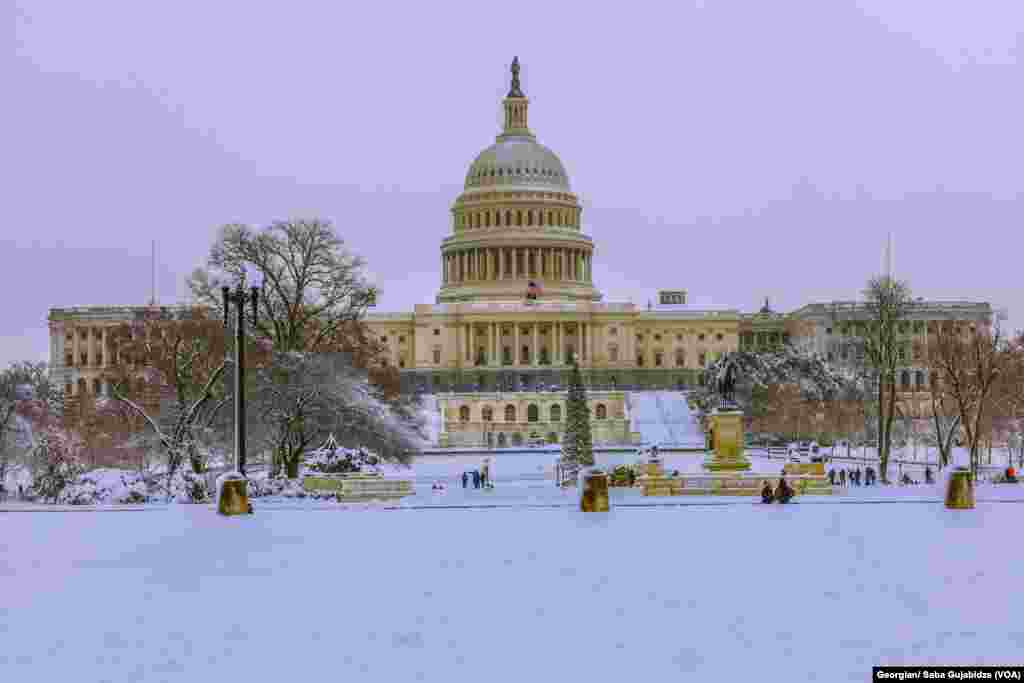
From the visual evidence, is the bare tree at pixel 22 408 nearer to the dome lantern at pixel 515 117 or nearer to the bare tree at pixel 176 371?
the bare tree at pixel 176 371

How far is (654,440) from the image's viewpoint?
11725cm

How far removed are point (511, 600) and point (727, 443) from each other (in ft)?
101

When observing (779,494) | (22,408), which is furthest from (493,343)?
(779,494)

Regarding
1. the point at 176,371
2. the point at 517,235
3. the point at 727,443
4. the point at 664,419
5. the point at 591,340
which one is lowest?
the point at 727,443

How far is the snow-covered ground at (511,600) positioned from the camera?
16.3 meters

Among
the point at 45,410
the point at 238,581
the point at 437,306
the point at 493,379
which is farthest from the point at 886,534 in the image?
the point at 437,306

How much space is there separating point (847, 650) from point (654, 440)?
101 meters

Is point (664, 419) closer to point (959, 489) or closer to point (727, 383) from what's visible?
point (727, 383)

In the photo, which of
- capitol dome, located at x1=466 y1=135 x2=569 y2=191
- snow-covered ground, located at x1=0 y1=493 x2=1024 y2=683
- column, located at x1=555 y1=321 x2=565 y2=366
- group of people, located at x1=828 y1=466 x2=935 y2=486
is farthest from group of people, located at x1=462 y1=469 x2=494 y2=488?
capitol dome, located at x1=466 y1=135 x2=569 y2=191

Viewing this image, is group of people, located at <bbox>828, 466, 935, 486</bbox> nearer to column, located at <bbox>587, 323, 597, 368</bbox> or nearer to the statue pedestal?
the statue pedestal

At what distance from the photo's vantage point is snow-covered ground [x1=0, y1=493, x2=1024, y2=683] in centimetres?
1631

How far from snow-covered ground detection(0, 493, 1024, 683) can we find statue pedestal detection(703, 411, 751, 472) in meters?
16.7

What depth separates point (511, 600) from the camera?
20844 mm

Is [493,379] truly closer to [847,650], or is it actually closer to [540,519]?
[540,519]
